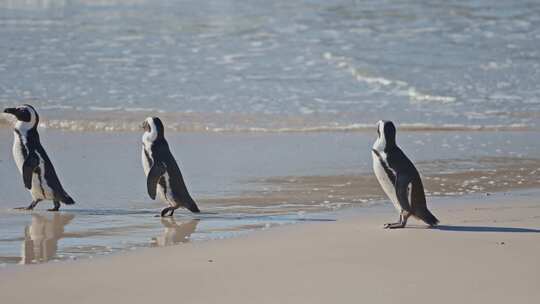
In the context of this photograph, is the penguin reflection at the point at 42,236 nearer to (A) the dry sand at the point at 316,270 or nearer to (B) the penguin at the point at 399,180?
(A) the dry sand at the point at 316,270

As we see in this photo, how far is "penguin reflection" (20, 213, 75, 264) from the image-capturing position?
218 inches

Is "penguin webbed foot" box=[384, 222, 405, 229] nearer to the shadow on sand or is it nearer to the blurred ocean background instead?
the shadow on sand

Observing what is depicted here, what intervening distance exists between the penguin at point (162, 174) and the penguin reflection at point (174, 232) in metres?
0.19

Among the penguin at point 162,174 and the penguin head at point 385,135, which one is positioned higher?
the penguin head at point 385,135

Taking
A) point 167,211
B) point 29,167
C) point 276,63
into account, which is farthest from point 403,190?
point 276,63

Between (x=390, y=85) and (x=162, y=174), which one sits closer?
(x=162, y=174)

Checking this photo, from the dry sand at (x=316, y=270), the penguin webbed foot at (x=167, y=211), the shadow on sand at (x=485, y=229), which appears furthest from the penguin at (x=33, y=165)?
the shadow on sand at (x=485, y=229)

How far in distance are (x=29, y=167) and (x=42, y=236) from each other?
1.44m

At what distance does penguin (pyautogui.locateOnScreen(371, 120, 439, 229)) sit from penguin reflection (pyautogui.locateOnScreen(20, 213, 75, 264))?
1831mm

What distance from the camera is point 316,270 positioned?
513cm

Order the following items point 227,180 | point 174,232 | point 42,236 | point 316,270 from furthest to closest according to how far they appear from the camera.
Result: point 227,180
point 174,232
point 42,236
point 316,270

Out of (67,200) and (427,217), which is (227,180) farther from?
(427,217)

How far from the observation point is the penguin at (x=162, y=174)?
23.2 ft

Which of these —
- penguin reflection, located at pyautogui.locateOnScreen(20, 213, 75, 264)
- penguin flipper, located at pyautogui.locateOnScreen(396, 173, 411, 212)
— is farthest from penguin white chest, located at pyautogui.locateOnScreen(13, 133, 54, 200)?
penguin flipper, located at pyautogui.locateOnScreen(396, 173, 411, 212)
